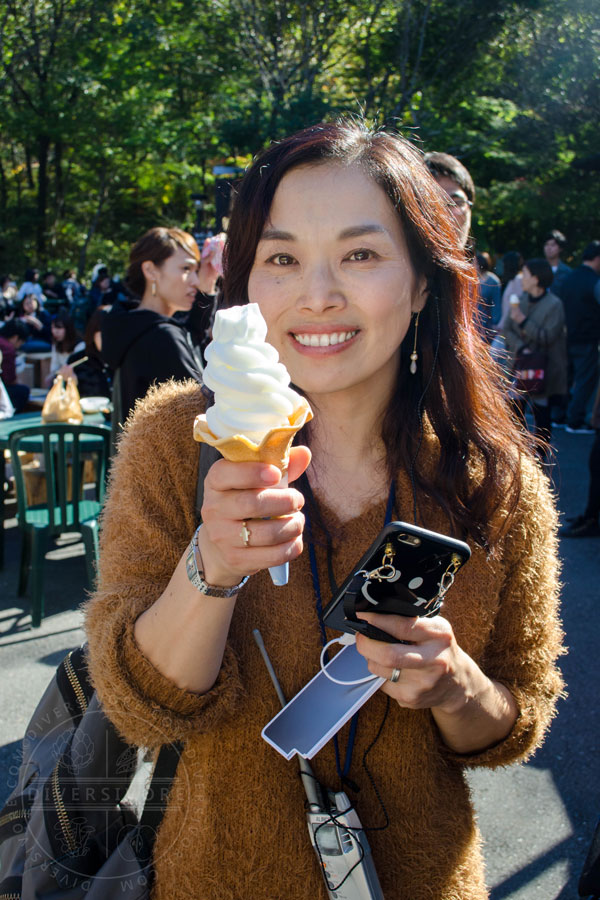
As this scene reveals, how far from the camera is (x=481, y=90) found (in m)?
20.9

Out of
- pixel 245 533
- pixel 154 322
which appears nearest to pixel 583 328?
pixel 154 322

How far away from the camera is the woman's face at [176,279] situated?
5.17m

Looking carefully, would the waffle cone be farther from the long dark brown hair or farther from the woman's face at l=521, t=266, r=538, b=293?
the woman's face at l=521, t=266, r=538, b=293

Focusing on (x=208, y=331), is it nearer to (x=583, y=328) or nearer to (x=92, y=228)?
(x=583, y=328)

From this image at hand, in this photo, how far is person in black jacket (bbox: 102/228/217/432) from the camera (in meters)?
4.57

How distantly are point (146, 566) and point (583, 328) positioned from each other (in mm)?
9767

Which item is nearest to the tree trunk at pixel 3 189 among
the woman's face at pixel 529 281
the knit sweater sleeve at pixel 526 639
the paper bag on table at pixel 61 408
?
the woman's face at pixel 529 281

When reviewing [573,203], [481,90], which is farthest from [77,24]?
[573,203]

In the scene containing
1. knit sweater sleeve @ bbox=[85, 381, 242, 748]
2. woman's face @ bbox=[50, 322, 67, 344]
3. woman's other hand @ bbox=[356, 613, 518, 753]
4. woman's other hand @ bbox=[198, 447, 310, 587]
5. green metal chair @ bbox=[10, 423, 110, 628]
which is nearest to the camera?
woman's other hand @ bbox=[198, 447, 310, 587]

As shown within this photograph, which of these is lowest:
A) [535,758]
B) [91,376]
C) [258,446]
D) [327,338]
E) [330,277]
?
[535,758]

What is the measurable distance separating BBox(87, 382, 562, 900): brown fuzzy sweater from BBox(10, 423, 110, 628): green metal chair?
3.60 meters

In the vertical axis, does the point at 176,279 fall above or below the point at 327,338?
below

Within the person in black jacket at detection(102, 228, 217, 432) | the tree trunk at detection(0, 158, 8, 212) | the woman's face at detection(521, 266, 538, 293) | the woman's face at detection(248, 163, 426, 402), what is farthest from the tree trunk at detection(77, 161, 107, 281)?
the woman's face at detection(248, 163, 426, 402)

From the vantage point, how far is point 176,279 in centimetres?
519
